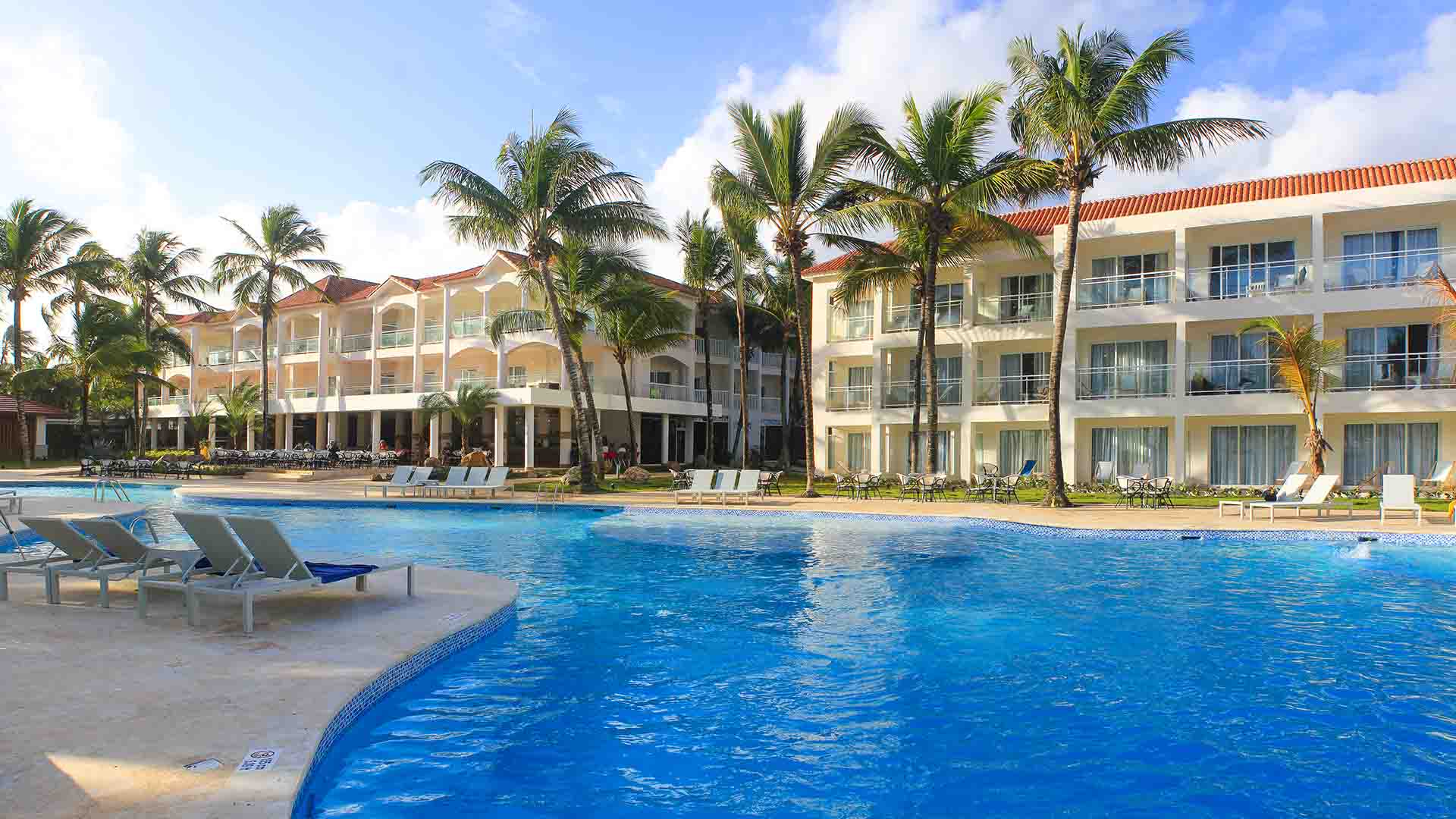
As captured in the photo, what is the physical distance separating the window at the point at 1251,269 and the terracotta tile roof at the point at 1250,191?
1305mm

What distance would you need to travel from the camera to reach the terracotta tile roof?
21875 mm

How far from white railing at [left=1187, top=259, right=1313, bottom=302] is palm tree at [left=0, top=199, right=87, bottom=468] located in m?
40.7

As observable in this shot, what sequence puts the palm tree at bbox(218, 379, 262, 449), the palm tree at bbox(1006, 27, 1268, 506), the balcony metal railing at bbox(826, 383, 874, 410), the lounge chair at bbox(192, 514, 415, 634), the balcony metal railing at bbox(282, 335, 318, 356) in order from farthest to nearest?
the balcony metal railing at bbox(282, 335, 318, 356) < the palm tree at bbox(218, 379, 262, 449) < the balcony metal railing at bbox(826, 383, 874, 410) < the palm tree at bbox(1006, 27, 1268, 506) < the lounge chair at bbox(192, 514, 415, 634)

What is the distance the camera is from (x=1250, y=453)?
909 inches

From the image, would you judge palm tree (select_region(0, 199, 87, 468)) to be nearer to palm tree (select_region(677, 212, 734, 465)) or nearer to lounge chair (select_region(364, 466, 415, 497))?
lounge chair (select_region(364, 466, 415, 497))

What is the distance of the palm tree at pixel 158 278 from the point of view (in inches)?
1619

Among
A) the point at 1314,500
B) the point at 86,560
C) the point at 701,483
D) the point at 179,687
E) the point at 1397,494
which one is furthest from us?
the point at 701,483

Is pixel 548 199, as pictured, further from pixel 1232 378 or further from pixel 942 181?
pixel 1232 378

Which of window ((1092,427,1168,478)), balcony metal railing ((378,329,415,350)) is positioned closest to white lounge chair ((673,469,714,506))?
window ((1092,427,1168,478))

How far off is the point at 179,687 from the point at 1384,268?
84.0 ft

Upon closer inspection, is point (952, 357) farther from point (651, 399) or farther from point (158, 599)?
point (158, 599)

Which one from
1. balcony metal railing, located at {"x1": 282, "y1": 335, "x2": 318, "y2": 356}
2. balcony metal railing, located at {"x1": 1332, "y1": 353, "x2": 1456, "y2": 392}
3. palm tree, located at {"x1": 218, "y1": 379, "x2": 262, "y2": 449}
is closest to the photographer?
balcony metal railing, located at {"x1": 1332, "y1": 353, "x2": 1456, "y2": 392}

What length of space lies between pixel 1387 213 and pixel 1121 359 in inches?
272

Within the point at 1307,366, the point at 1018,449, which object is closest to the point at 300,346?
the point at 1018,449
